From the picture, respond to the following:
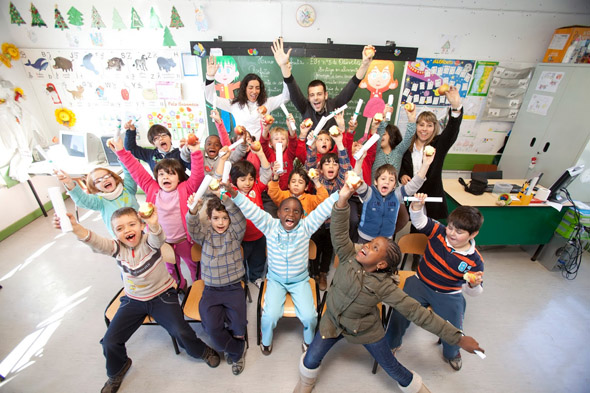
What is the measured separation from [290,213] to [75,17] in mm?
4287

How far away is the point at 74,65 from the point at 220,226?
3.90 meters

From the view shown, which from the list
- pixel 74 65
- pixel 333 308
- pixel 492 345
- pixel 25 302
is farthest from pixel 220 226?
pixel 74 65

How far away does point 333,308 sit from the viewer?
5.92 feet

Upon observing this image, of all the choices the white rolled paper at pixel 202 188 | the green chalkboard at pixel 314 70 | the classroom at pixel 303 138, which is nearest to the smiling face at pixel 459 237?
the classroom at pixel 303 138

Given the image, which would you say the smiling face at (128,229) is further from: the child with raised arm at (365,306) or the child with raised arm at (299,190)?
the child with raised arm at (365,306)

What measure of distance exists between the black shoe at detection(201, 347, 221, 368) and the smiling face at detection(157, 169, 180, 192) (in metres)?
1.34

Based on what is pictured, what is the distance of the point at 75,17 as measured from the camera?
12.3ft

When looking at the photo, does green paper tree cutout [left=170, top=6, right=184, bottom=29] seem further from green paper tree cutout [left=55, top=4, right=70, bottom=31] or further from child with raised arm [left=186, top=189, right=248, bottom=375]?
child with raised arm [left=186, top=189, right=248, bottom=375]

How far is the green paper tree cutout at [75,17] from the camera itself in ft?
12.2

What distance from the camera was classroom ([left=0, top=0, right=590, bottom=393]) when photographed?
2234 millimetres

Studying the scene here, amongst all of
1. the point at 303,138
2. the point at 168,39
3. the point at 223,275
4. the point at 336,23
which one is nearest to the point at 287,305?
the point at 223,275

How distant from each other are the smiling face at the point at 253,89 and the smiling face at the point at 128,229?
1998 millimetres

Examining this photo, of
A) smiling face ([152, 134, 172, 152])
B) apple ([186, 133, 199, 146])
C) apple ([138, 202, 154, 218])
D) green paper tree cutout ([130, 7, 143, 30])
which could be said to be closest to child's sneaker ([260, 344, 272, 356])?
apple ([138, 202, 154, 218])

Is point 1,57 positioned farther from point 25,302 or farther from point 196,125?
point 25,302
